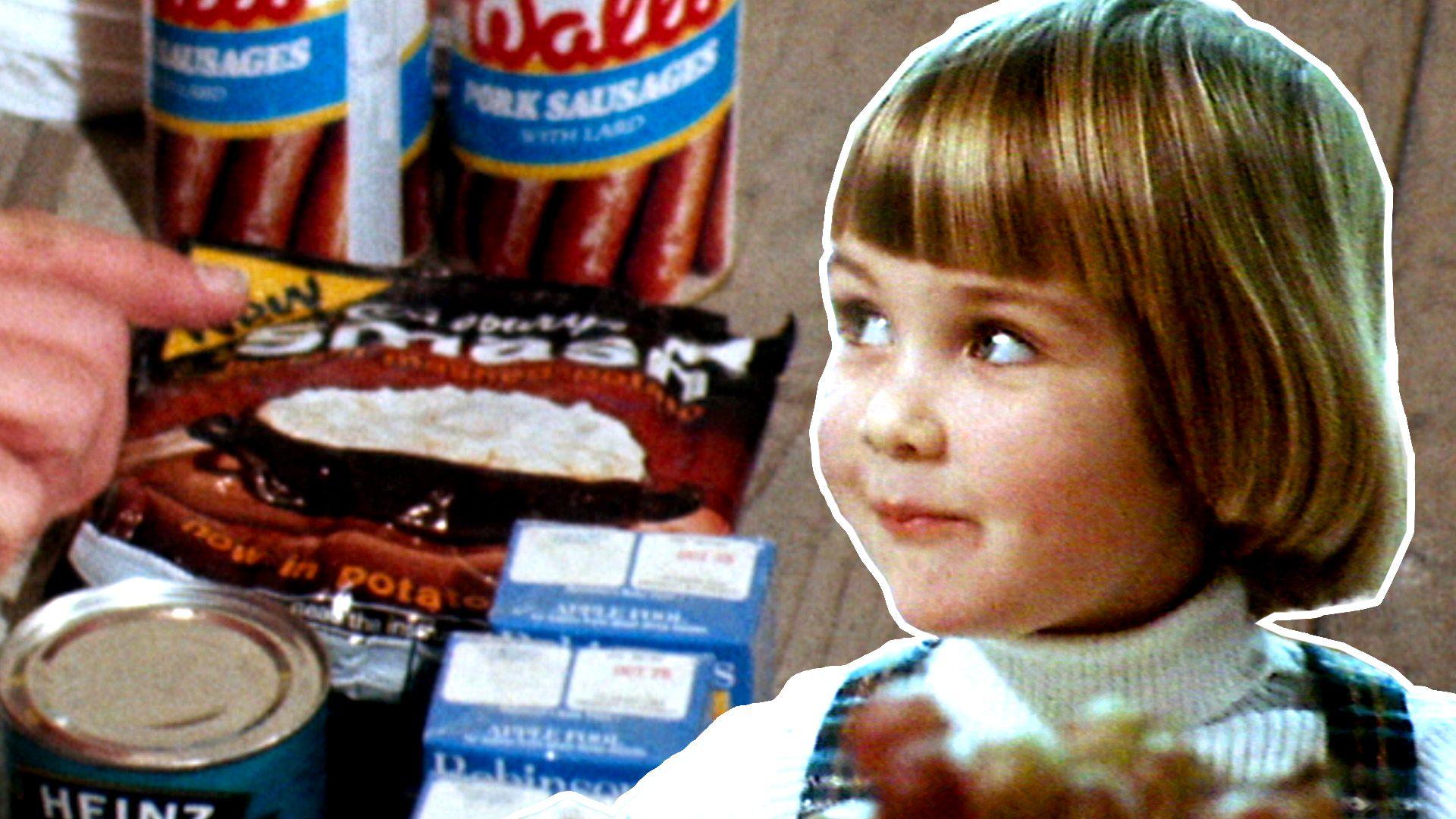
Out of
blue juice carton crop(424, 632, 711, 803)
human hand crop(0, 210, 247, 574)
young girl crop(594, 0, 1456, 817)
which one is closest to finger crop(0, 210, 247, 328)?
human hand crop(0, 210, 247, 574)

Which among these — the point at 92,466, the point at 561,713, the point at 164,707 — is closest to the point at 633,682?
the point at 561,713

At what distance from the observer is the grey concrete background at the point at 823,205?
0.48 meters

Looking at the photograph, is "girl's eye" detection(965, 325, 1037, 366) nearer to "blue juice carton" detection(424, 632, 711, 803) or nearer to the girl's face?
the girl's face

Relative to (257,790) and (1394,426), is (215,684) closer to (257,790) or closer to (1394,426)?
(257,790)

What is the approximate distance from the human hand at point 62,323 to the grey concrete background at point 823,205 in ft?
0.51

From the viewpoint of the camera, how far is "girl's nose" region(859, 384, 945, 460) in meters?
0.31

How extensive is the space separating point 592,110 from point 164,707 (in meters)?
0.36

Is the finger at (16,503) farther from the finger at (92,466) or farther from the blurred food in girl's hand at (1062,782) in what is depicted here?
the blurred food in girl's hand at (1062,782)

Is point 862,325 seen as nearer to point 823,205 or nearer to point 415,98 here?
point 823,205

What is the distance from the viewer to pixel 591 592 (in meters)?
0.80

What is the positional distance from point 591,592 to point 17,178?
0.36 meters

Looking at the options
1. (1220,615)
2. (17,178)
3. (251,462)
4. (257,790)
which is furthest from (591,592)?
(1220,615)

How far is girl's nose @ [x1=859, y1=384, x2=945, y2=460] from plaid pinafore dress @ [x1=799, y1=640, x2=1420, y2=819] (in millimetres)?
49

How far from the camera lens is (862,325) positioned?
1.08 feet
